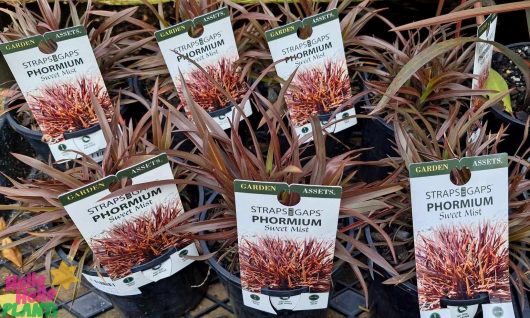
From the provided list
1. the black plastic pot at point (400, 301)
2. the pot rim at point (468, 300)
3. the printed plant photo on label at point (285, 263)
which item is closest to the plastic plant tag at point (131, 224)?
the printed plant photo on label at point (285, 263)

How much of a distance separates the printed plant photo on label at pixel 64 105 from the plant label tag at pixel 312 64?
0.47 meters

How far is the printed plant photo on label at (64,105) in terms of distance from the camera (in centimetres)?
134

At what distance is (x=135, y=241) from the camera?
1.12m

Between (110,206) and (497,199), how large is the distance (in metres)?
0.70

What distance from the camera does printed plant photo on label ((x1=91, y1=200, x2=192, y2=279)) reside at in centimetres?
110

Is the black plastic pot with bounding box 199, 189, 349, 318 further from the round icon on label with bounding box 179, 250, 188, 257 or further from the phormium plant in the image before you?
the phormium plant

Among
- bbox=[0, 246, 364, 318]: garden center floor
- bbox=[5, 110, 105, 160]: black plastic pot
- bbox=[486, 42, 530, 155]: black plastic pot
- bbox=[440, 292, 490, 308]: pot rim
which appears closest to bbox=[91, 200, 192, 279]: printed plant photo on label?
bbox=[0, 246, 364, 318]: garden center floor

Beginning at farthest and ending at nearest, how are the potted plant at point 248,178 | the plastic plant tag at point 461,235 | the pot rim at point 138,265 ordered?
the pot rim at point 138,265 → the potted plant at point 248,178 → the plastic plant tag at point 461,235

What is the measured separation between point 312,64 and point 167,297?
0.65 m

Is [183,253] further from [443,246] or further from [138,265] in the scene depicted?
[443,246]

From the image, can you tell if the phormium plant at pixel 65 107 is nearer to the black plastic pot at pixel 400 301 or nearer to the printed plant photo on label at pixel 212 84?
the printed plant photo on label at pixel 212 84

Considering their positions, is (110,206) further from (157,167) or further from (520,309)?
(520,309)

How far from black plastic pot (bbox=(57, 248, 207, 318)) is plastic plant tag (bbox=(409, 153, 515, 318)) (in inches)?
20.3

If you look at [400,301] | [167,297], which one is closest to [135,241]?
[167,297]
